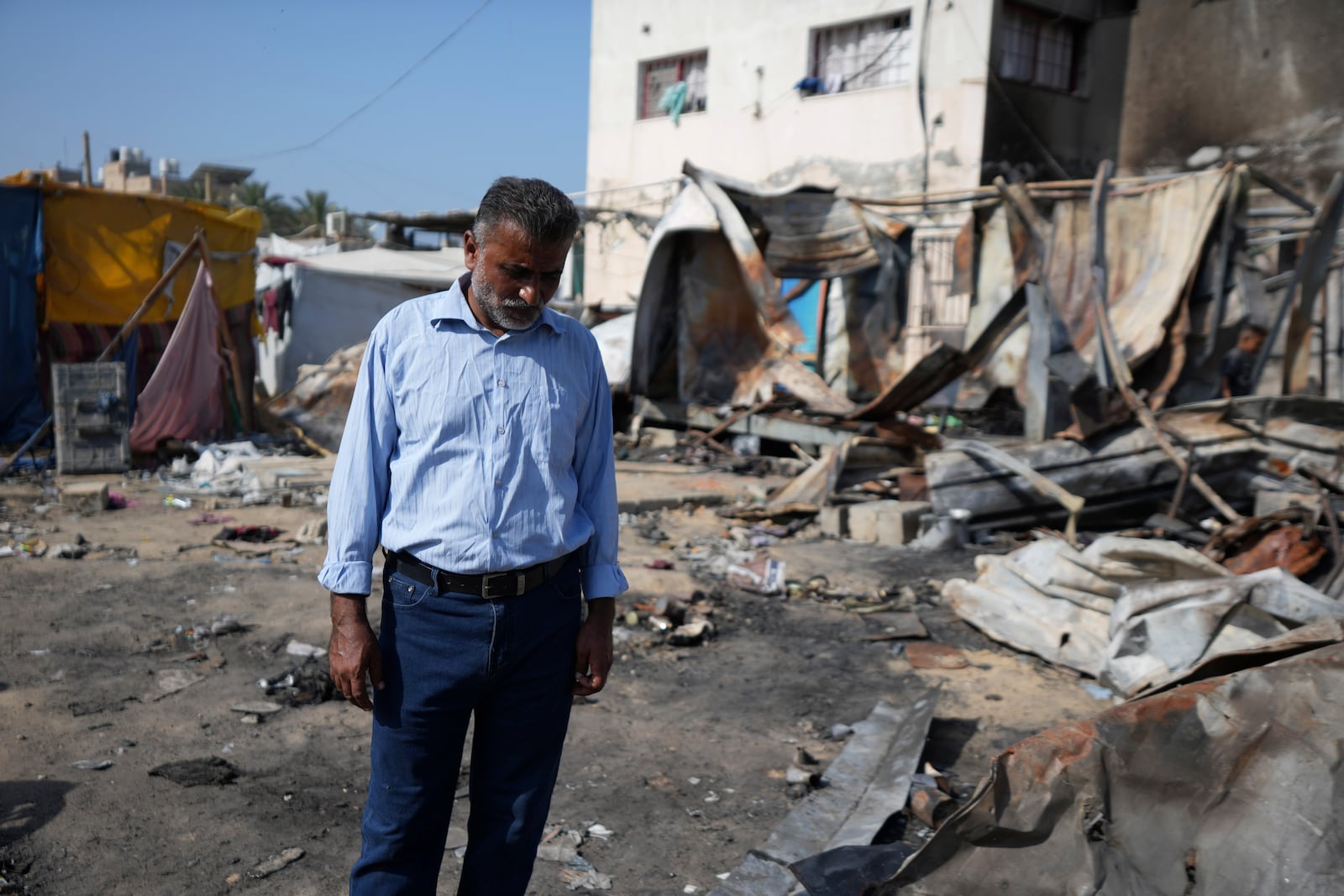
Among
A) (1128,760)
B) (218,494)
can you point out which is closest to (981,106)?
(218,494)

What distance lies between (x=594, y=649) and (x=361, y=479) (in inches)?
23.9

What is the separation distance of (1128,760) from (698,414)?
29.4ft

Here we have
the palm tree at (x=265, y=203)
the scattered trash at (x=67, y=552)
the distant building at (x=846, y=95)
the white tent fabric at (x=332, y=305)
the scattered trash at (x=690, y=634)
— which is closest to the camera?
the scattered trash at (x=690, y=634)

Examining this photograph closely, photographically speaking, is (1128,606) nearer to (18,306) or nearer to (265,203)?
(18,306)

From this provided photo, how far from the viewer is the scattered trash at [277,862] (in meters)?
2.70

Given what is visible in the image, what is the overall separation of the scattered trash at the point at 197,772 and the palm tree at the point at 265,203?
28.1 metres

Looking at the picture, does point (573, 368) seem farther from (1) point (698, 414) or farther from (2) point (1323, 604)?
(1) point (698, 414)

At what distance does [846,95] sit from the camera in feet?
46.8

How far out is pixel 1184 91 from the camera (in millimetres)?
13766

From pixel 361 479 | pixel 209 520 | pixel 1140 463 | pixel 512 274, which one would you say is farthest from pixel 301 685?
pixel 1140 463

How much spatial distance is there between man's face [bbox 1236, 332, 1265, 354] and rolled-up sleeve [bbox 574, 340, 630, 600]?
8.61 metres

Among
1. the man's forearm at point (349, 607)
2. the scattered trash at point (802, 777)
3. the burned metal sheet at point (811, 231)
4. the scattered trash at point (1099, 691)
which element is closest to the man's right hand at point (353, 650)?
the man's forearm at point (349, 607)

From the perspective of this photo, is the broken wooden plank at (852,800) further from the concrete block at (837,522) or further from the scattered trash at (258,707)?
the concrete block at (837,522)

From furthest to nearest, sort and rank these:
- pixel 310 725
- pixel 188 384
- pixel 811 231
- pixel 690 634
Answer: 1. pixel 811 231
2. pixel 188 384
3. pixel 690 634
4. pixel 310 725
